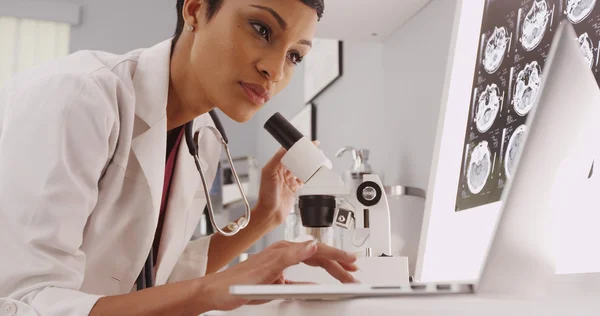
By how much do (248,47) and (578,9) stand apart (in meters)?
0.51

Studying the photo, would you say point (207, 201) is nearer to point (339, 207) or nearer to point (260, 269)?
point (339, 207)

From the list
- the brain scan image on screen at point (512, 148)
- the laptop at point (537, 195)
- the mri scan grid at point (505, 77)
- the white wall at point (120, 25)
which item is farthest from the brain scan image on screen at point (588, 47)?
the white wall at point (120, 25)

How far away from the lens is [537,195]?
44 centimetres

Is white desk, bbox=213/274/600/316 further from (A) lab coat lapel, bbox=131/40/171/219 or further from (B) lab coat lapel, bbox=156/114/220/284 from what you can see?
(B) lab coat lapel, bbox=156/114/220/284

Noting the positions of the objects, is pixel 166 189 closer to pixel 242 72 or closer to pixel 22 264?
pixel 242 72

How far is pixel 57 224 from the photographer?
734mm

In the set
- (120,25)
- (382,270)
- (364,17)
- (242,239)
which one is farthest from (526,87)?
(120,25)

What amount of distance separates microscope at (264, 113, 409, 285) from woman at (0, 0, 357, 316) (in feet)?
0.36

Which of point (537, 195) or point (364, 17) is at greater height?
point (364, 17)

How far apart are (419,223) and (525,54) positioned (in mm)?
737

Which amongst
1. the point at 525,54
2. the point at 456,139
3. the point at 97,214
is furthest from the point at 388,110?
the point at 97,214

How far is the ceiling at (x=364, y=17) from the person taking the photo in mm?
1551

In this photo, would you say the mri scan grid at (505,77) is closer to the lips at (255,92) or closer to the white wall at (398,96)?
the lips at (255,92)

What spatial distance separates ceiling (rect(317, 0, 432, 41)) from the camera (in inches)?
61.1
